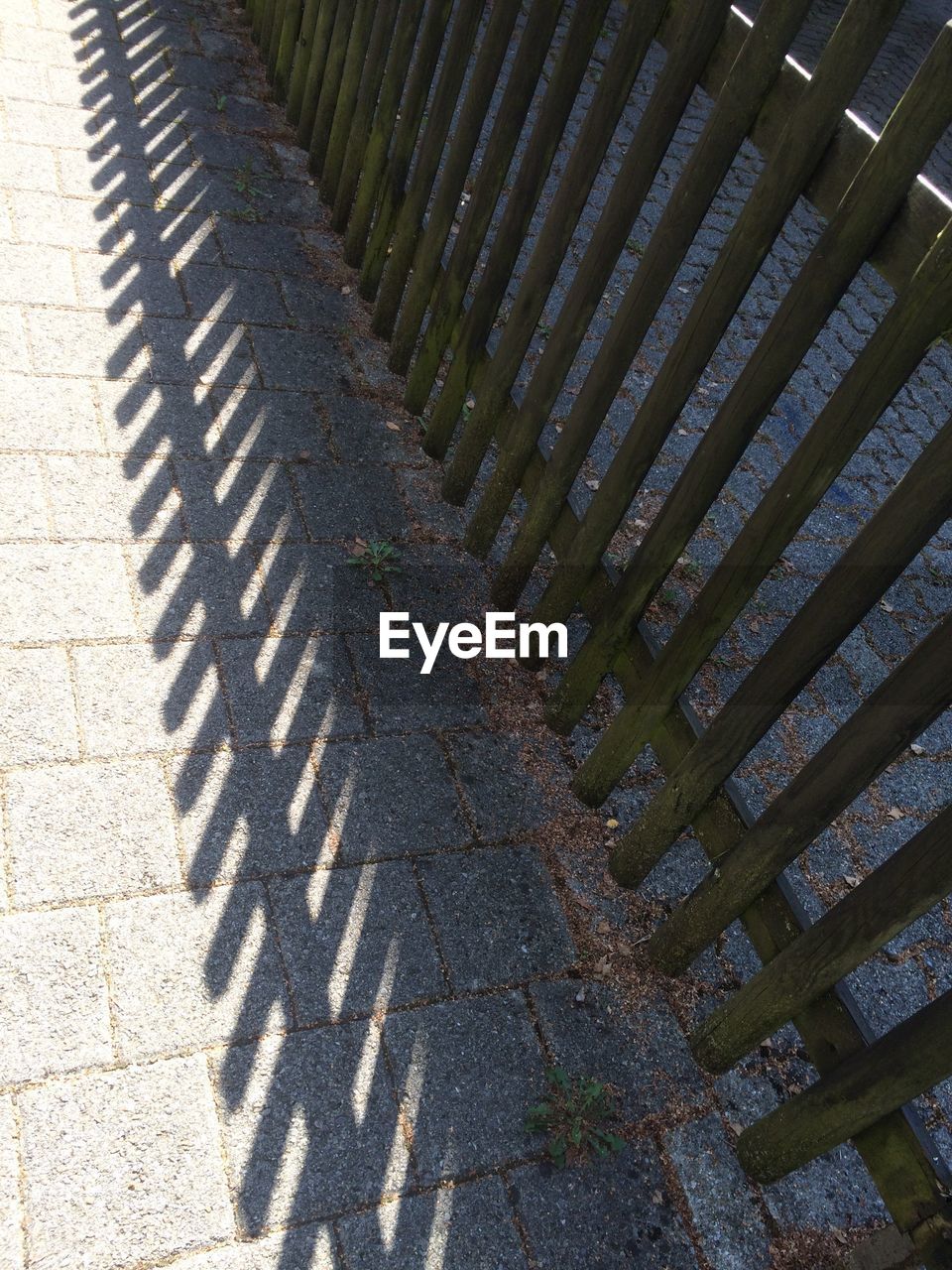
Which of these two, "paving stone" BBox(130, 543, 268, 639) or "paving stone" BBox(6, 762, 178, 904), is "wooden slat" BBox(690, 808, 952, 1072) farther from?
"paving stone" BBox(130, 543, 268, 639)

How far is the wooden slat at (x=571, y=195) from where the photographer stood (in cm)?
259

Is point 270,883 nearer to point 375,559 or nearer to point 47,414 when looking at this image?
point 375,559

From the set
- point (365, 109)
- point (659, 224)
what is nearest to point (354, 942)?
point (659, 224)

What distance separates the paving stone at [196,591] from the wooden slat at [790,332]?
39.6 inches

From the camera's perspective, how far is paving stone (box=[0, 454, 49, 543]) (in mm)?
3207

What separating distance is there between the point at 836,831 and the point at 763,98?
213 cm

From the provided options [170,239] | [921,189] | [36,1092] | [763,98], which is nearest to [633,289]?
[763,98]

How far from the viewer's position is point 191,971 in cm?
248

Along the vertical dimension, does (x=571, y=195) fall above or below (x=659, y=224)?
below

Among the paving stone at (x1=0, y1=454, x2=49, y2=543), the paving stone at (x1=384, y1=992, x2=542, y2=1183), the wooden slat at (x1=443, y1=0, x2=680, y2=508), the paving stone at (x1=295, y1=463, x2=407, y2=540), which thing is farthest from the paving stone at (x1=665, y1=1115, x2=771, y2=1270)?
the paving stone at (x1=0, y1=454, x2=49, y2=543)

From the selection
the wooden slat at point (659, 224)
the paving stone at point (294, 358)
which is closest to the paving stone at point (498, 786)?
the wooden slat at point (659, 224)

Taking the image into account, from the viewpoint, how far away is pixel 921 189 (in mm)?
2002

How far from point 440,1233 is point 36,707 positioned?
159 centimetres

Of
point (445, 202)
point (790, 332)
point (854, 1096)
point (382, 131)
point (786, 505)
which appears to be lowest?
point (854, 1096)
